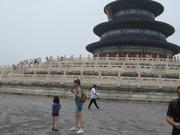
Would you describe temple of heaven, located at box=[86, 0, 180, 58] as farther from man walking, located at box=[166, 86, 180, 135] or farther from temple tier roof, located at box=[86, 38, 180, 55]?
man walking, located at box=[166, 86, 180, 135]

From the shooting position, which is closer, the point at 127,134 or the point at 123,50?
the point at 127,134

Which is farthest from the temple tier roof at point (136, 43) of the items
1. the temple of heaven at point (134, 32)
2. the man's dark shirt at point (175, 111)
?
the man's dark shirt at point (175, 111)

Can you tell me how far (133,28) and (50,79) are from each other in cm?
2840

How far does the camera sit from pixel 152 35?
55.6 metres

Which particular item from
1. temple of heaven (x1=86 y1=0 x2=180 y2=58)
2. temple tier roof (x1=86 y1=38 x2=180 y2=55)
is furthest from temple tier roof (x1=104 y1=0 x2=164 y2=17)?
temple tier roof (x1=86 y1=38 x2=180 y2=55)

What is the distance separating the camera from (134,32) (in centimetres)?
5534

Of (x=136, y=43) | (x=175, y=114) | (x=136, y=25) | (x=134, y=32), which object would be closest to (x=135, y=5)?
(x=136, y=25)

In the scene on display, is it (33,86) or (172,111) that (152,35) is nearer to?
(33,86)

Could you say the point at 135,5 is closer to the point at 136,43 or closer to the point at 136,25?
the point at 136,25

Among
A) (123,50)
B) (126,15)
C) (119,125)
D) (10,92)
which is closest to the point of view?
(119,125)

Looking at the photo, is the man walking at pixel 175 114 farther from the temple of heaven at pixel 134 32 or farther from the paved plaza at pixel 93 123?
the temple of heaven at pixel 134 32

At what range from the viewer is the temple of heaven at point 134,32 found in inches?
2067

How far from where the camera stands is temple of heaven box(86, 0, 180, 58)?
5250 centimetres

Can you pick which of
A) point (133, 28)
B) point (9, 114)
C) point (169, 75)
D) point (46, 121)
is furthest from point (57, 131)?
point (133, 28)
